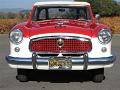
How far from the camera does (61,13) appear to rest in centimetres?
859

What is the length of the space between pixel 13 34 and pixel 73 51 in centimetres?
118

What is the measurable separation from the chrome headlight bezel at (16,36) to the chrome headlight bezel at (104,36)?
1468 millimetres

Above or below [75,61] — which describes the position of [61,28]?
above

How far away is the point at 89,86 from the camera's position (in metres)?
7.18

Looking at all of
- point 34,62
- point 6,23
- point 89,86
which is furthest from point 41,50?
point 6,23

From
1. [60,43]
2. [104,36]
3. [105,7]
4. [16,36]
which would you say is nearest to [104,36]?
[104,36]

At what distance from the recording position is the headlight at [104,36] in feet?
23.2

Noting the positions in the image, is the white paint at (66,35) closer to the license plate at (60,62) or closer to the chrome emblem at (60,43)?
the chrome emblem at (60,43)

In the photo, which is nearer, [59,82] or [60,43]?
[60,43]

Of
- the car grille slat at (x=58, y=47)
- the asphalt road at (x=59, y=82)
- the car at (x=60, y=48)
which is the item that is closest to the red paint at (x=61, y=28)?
the car at (x=60, y=48)

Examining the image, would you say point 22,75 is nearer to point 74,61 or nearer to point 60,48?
point 60,48

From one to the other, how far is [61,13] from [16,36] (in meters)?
1.79

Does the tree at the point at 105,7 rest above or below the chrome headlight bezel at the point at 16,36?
below

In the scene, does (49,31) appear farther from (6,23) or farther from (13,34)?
(6,23)
